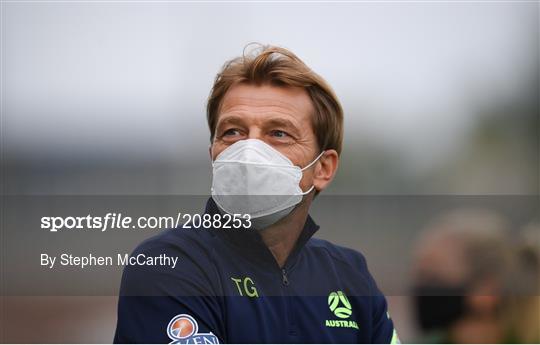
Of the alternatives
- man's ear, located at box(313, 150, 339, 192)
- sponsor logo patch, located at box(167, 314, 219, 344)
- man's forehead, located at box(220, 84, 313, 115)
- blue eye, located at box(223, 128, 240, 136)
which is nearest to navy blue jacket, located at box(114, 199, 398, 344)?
sponsor logo patch, located at box(167, 314, 219, 344)

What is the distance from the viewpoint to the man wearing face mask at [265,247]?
2.49m

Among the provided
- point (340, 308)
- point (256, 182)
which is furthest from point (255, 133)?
point (340, 308)

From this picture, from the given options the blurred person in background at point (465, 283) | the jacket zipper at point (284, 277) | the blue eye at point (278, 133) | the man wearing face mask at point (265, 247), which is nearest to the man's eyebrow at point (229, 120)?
the man wearing face mask at point (265, 247)

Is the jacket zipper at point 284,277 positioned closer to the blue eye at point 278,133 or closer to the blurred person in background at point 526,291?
the blue eye at point 278,133

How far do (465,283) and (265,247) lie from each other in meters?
0.85

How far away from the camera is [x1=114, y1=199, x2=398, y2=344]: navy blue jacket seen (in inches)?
96.4

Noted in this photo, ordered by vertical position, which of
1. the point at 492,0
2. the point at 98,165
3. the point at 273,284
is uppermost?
the point at 492,0

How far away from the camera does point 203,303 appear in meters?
2.46

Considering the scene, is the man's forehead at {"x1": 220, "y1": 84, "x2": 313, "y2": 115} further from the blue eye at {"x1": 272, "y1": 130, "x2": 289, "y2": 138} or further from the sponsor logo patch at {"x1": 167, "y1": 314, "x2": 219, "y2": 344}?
the sponsor logo patch at {"x1": 167, "y1": 314, "x2": 219, "y2": 344}

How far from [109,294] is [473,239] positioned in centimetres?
150

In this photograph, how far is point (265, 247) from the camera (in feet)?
8.56

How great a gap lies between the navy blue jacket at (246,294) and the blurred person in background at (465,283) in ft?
0.60

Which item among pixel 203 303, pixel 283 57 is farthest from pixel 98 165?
pixel 283 57

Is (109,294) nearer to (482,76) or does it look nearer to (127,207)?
(127,207)
